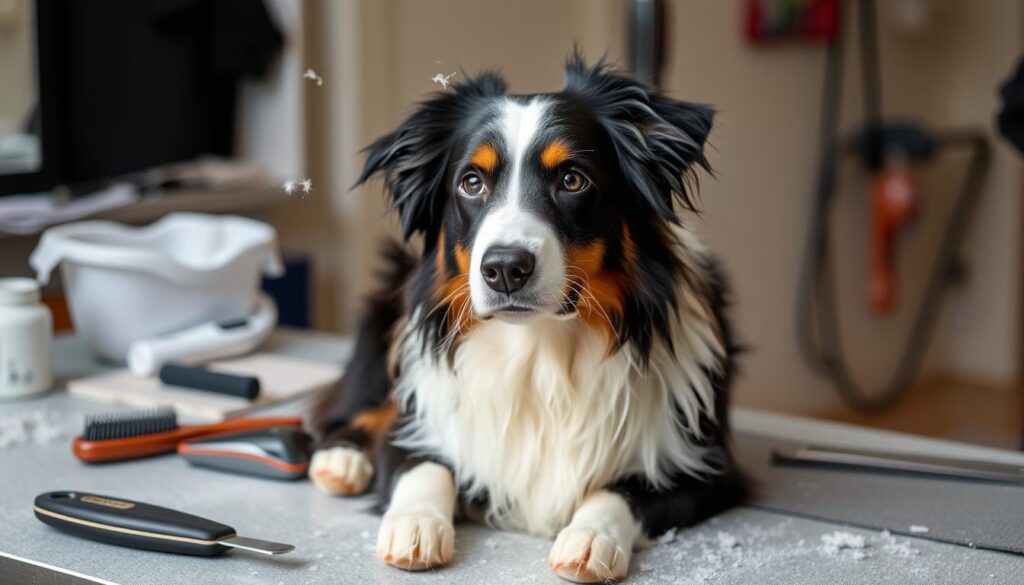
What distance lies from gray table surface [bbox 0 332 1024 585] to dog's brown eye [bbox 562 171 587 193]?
1.36ft

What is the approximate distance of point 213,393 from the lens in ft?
6.02

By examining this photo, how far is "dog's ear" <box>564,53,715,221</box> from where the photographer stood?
1.36 metres

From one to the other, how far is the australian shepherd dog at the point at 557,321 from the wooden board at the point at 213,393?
0.34 metres

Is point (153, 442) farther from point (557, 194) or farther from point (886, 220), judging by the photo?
point (886, 220)

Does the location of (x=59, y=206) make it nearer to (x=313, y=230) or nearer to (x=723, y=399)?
(x=313, y=230)

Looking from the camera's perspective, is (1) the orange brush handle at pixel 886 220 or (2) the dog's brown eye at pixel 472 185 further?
(1) the orange brush handle at pixel 886 220

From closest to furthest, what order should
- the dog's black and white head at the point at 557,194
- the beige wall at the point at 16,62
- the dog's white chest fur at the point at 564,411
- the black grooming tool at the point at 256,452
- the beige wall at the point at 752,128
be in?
the dog's black and white head at the point at 557,194, the dog's white chest fur at the point at 564,411, the black grooming tool at the point at 256,452, the beige wall at the point at 16,62, the beige wall at the point at 752,128

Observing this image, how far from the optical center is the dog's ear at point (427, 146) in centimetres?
145

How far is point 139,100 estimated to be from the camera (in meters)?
3.12

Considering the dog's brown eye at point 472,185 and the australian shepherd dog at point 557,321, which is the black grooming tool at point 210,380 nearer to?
the australian shepherd dog at point 557,321

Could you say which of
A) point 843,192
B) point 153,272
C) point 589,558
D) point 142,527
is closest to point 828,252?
point 843,192

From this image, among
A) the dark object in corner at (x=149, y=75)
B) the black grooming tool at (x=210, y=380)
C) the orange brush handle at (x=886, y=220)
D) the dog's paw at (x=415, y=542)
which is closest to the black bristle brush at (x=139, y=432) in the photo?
the black grooming tool at (x=210, y=380)

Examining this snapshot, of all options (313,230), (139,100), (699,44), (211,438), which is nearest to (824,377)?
(699,44)

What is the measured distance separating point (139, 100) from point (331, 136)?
57 centimetres
